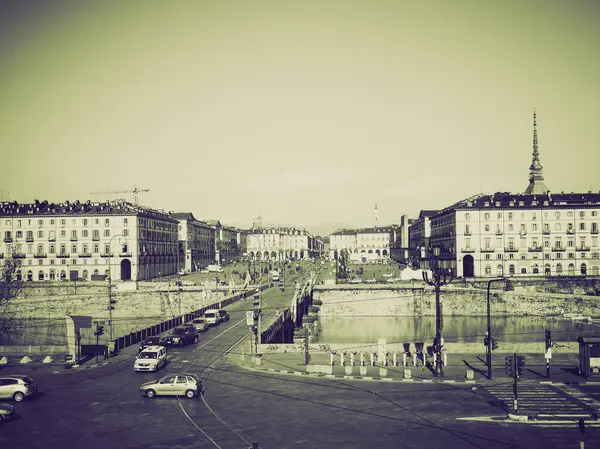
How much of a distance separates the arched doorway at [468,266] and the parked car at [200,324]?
7359cm

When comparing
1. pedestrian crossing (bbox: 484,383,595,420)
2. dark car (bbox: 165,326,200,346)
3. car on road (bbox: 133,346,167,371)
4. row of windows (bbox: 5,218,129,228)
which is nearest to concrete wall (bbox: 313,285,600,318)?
row of windows (bbox: 5,218,129,228)

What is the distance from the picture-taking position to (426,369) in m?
44.3

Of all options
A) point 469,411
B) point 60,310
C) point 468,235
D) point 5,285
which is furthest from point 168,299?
point 469,411

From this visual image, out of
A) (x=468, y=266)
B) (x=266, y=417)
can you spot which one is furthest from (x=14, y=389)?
(x=468, y=266)

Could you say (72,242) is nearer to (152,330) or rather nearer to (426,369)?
(152,330)

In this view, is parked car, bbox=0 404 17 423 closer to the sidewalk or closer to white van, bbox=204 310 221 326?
the sidewalk

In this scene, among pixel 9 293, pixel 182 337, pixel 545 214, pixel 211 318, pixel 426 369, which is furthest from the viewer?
pixel 545 214

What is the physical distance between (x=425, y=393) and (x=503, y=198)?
104636 millimetres

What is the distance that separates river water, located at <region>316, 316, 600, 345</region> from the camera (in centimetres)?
8262

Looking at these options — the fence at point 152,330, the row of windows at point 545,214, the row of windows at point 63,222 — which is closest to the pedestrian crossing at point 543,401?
the fence at point 152,330

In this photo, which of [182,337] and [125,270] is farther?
[125,270]

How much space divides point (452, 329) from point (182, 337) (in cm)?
4982

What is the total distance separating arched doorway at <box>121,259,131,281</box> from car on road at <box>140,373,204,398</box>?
99.8 m

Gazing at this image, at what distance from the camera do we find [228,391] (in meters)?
37.1
